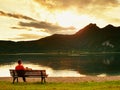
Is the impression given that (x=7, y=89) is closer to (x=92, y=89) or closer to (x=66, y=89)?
(x=66, y=89)

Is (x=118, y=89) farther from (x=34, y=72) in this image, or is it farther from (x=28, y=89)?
(x=34, y=72)

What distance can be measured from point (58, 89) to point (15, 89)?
2.95 m

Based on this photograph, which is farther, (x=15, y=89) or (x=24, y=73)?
(x=24, y=73)

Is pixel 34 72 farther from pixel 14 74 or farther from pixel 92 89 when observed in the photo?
pixel 92 89

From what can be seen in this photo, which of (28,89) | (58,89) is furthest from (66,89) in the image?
(28,89)

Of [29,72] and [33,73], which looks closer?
[33,73]

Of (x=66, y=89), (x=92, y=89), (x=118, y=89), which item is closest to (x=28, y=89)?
(x=66, y=89)

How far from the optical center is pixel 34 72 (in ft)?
111

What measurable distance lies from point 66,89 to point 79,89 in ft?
3.09

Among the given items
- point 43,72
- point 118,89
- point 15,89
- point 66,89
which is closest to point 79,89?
point 66,89

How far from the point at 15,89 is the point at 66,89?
138 inches

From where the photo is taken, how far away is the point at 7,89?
1033 inches

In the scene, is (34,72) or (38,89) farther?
(34,72)

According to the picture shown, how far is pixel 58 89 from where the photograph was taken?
26.2m
